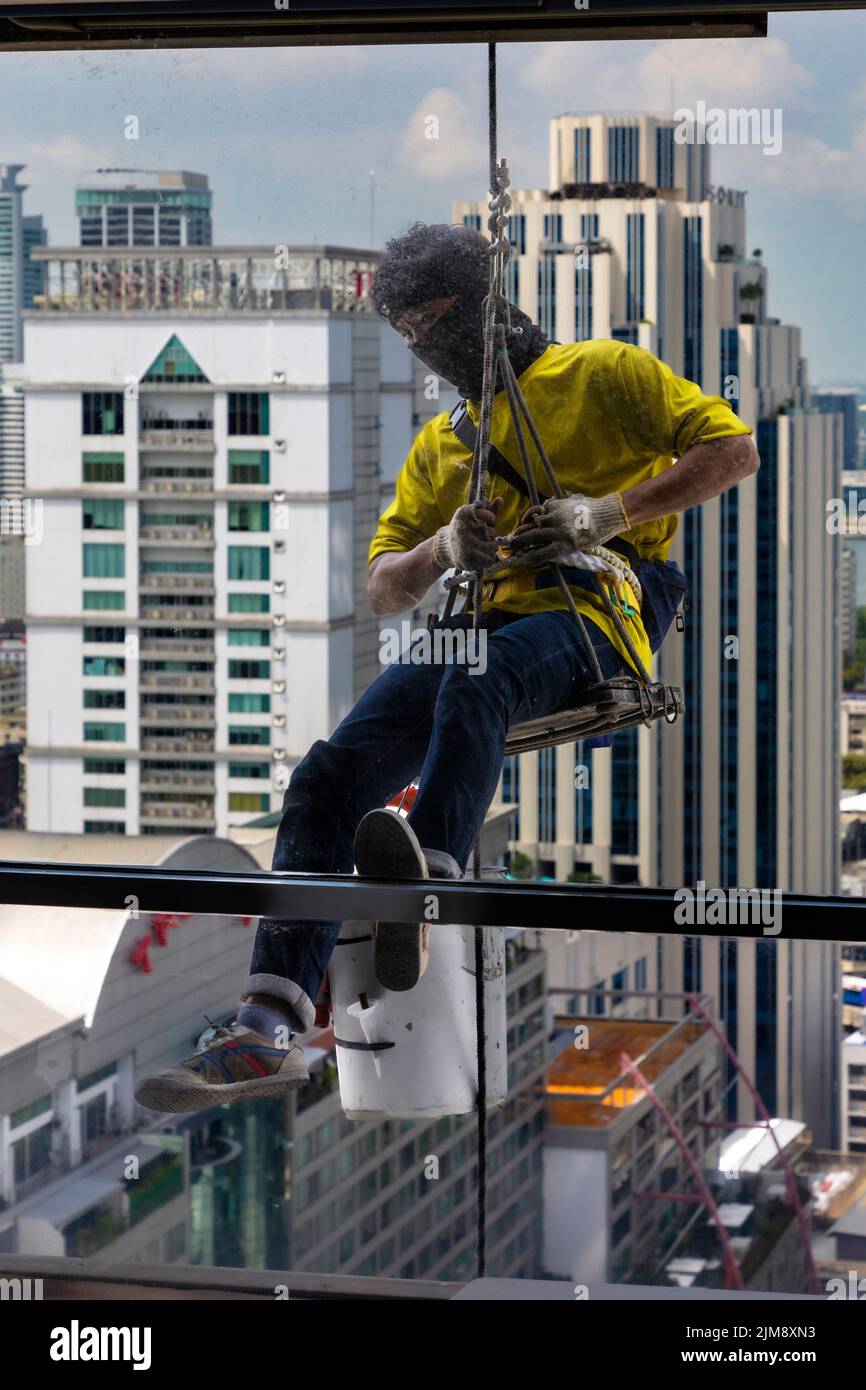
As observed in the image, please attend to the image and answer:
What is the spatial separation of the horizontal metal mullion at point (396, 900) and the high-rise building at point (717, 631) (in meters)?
0.44

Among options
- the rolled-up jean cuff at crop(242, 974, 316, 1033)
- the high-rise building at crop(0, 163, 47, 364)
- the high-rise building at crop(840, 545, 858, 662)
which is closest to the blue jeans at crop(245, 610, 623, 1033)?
the rolled-up jean cuff at crop(242, 974, 316, 1033)

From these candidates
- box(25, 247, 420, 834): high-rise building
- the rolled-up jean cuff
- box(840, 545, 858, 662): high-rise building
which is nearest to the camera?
the rolled-up jean cuff

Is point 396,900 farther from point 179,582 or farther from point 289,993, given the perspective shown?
point 179,582

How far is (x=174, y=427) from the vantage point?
3.96 meters

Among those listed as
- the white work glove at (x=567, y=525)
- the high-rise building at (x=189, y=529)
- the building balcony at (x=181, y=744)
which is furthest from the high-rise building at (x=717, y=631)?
the building balcony at (x=181, y=744)

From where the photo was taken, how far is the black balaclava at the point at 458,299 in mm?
3223

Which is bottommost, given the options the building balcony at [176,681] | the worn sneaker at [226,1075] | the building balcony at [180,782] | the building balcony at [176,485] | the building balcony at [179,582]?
the worn sneaker at [226,1075]

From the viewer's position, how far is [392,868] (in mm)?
2816

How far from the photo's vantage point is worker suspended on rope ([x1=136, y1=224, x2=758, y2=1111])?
9.64 ft

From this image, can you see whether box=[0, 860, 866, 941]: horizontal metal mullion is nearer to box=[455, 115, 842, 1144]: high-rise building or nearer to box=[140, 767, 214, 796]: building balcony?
box=[455, 115, 842, 1144]: high-rise building

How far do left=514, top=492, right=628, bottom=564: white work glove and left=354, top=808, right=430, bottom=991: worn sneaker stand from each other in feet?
2.06

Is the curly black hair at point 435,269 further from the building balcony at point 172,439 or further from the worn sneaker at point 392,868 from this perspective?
the worn sneaker at point 392,868

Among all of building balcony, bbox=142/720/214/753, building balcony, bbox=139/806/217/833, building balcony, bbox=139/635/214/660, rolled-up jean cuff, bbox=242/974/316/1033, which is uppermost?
building balcony, bbox=139/635/214/660

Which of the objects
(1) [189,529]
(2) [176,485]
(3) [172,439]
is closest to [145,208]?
(3) [172,439]
